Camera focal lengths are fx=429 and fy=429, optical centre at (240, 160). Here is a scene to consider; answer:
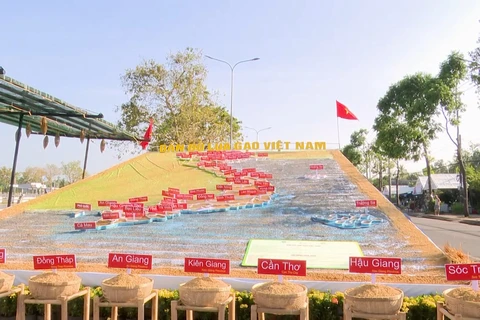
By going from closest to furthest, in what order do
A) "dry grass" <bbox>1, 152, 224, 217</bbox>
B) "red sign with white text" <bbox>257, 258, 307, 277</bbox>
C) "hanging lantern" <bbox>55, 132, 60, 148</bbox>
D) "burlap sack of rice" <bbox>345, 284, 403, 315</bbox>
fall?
1. "burlap sack of rice" <bbox>345, 284, 403, 315</bbox>
2. "red sign with white text" <bbox>257, 258, 307, 277</bbox>
3. "dry grass" <bbox>1, 152, 224, 217</bbox>
4. "hanging lantern" <bbox>55, 132, 60, 148</bbox>

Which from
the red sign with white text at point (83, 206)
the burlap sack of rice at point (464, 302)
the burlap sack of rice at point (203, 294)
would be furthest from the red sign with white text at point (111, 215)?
the burlap sack of rice at point (464, 302)

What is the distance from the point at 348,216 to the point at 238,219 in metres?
2.71

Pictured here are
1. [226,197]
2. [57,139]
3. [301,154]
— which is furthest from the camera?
[301,154]

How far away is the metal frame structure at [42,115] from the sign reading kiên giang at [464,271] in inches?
399

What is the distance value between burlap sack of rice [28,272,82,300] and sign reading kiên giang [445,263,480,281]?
3.98 meters

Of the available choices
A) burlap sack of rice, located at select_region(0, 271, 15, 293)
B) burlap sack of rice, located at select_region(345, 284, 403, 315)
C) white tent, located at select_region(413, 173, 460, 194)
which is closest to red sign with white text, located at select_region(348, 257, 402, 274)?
burlap sack of rice, located at select_region(345, 284, 403, 315)

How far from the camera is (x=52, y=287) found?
4555 millimetres

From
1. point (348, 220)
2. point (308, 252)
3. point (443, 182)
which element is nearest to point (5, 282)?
point (308, 252)

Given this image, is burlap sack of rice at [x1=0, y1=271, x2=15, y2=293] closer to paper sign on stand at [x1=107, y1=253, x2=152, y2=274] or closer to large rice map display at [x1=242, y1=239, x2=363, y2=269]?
paper sign on stand at [x1=107, y1=253, x2=152, y2=274]

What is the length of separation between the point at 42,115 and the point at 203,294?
36.8 ft

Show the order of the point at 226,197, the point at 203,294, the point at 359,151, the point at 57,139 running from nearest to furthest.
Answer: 1. the point at 203,294
2. the point at 226,197
3. the point at 57,139
4. the point at 359,151

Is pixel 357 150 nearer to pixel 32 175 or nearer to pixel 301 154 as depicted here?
pixel 301 154

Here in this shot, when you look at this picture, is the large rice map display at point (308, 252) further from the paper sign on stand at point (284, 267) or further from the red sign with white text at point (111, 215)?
the red sign with white text at point (111, 215)

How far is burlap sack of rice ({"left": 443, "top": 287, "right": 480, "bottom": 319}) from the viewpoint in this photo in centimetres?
373
